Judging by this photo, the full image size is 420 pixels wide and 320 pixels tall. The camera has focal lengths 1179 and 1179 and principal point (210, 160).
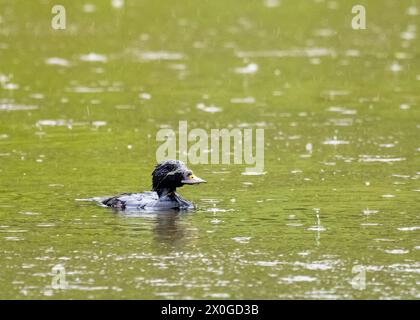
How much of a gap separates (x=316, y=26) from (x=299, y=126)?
16714 mm

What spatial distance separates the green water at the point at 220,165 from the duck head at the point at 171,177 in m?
0.52

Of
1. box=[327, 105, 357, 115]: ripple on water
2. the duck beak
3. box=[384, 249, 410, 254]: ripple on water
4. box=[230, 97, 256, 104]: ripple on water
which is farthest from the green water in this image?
the duck beak

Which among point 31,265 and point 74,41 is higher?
point 74,41

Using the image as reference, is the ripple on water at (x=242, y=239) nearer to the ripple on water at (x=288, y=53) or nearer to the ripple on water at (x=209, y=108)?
the ripple on water at (x=209, y=108)

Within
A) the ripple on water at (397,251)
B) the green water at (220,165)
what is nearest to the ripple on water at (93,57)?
the green water at (220,165)

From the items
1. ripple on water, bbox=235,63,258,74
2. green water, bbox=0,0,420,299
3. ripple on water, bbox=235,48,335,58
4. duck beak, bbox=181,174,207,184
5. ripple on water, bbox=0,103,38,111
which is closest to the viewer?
green water, bbox=0,0,420,299

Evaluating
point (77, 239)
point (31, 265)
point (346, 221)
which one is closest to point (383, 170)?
point (346, 221)

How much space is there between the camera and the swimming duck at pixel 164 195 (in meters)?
15.8

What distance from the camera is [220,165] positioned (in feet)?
64.4

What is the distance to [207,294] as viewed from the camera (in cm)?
1170

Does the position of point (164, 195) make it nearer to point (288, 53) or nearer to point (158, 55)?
point (158, 55)

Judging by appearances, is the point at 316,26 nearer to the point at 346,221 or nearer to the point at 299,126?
the point at 299,126

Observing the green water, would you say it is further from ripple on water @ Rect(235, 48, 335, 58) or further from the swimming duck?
the swimming duck

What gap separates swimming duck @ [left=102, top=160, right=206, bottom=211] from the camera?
15.8 m
